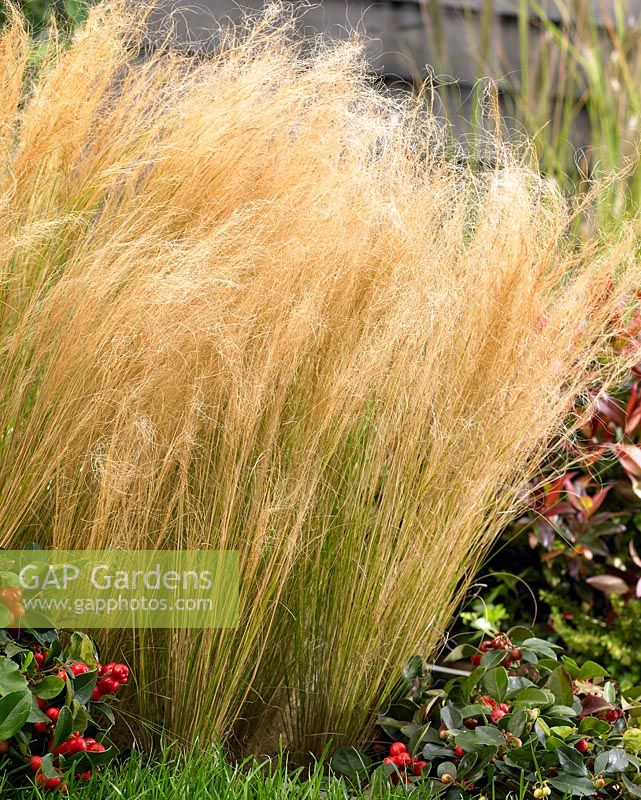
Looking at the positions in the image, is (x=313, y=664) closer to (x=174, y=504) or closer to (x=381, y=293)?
(x=174, y=504)

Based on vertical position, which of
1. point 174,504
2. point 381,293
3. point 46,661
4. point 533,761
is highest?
point 381,293

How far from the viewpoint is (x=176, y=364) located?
1.78 meters

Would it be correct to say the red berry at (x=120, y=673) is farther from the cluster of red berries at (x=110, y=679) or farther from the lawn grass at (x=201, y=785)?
the lawn grass at (x=201, y=785)

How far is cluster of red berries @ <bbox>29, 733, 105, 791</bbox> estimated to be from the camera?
157 cm

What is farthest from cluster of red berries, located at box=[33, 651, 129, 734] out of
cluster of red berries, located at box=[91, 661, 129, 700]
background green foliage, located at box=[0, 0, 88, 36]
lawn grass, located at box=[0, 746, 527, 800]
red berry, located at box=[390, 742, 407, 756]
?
background green foliage, located at box=[0, 0, 88, 36]

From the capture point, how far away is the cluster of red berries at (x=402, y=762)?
5.86 feet

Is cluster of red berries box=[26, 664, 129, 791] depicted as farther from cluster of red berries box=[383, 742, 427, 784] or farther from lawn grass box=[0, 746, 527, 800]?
cluster of red berries box=[383, 742, 427, 784]

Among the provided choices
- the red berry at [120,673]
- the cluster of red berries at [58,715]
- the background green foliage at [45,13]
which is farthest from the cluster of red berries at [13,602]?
the background green foliage at [45,13]

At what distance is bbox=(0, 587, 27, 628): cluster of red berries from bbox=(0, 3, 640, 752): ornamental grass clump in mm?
140

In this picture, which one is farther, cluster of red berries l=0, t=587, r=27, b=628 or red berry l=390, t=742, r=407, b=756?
red berry l=390, t=742, r=407, b=756

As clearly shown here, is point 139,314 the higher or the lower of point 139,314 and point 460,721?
the higher

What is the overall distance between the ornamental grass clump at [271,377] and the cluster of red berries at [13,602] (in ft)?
0.46

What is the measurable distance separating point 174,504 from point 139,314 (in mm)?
373

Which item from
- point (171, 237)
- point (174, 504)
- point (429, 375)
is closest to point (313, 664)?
point (174, 504)
